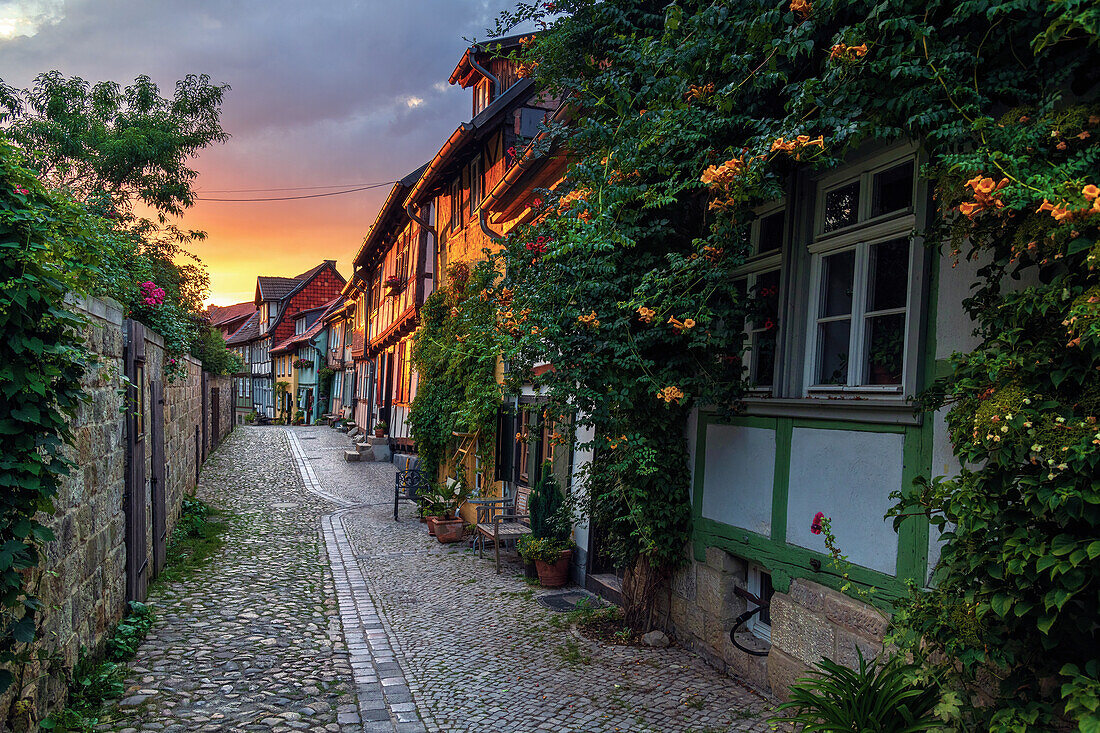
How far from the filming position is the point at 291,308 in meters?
52.2

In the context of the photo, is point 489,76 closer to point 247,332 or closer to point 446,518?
point 446,518

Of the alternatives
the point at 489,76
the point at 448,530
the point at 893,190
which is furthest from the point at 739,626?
the point at 489,76

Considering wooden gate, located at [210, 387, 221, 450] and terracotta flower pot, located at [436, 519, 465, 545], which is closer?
terracotta flower pot, located at [436, 519, 465, 545]

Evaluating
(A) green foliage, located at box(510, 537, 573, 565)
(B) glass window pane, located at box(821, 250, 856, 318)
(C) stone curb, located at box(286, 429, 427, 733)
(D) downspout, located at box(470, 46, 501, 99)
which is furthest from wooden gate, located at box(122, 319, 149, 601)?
(D) downspout, located at box(470, 46, 501, 99)

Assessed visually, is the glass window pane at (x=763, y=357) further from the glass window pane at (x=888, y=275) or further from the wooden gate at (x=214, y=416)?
the wooden gate at (x=214, y=416)

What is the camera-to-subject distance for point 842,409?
4.55 metres

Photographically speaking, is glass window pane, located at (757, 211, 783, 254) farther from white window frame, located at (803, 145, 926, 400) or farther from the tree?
the tree

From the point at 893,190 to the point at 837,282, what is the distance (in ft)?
2.44

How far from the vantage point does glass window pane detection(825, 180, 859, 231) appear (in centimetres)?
475

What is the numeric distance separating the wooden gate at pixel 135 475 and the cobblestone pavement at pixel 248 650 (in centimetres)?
44

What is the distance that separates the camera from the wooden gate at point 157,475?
7730 mm

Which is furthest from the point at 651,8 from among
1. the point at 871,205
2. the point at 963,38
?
the point at 963,38

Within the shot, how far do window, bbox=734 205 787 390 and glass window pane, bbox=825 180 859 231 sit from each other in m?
0.43

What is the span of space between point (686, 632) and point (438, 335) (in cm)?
962
